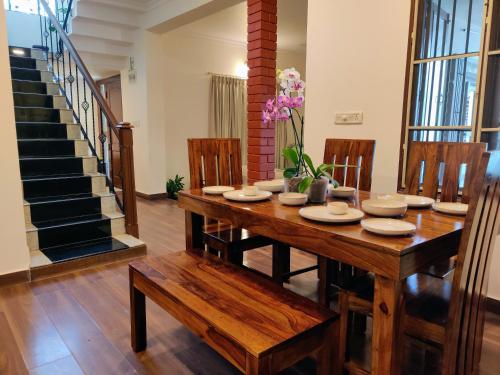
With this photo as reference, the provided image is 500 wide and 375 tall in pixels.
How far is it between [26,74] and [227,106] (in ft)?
10.0

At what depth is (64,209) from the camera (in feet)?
11.0

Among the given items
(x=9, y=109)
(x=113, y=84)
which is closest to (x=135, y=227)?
(x=9, y=109)

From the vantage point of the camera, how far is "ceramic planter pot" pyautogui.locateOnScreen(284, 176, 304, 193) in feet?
5.98

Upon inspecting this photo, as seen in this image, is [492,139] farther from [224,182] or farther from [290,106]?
[224,182]

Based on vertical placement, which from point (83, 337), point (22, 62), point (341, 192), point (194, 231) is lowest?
point (83, 337)

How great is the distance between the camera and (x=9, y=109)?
247cm

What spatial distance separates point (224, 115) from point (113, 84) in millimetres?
2085

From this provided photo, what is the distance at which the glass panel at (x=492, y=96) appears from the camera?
2.19 meters

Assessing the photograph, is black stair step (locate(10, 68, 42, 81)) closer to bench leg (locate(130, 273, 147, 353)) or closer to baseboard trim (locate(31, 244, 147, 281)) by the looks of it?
baseboard trim (locate(31, 244, 147, 281))

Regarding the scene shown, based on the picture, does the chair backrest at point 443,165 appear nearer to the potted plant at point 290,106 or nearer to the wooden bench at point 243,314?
the potted plant at point 290,106

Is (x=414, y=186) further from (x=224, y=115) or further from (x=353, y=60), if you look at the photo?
(x=224, y=115)

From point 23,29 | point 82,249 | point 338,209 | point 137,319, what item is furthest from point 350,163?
point 23,29

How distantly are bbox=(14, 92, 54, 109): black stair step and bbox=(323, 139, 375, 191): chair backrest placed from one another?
357 cm

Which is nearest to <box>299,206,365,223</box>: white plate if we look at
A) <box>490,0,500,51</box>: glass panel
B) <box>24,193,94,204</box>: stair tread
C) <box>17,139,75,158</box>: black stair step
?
<box>490,0,500,51</box>: glass panel
